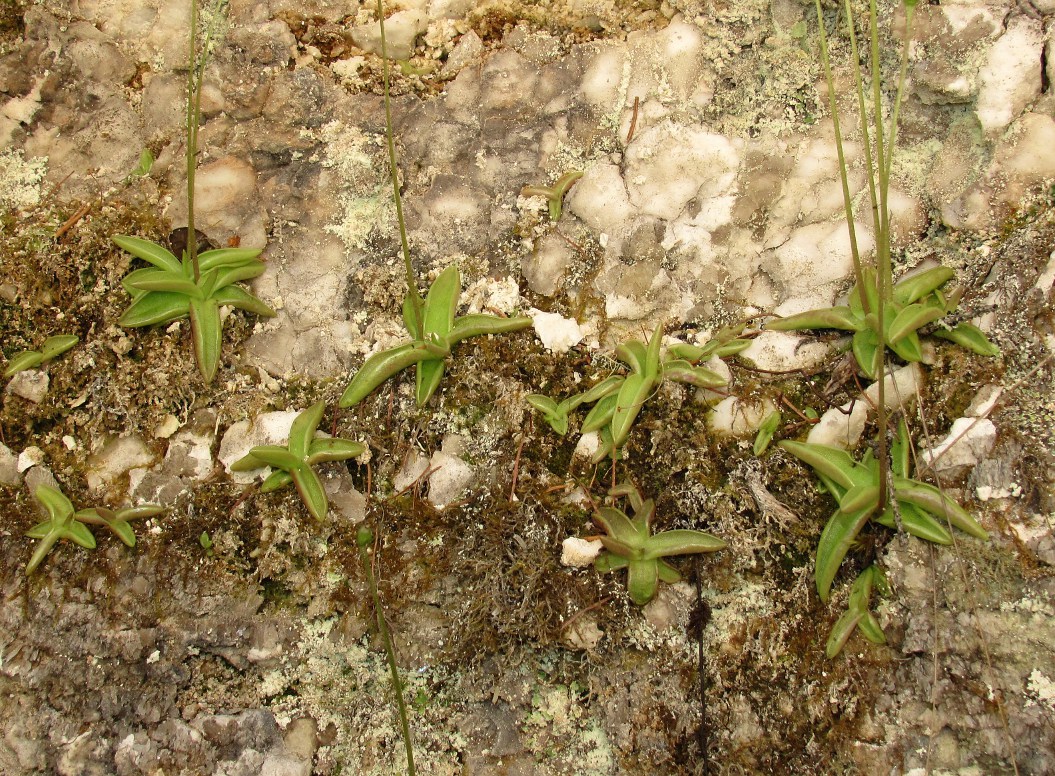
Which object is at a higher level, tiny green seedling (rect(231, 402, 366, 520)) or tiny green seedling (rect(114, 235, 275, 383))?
tiny green seedling (rect(114, 235, 275, 383))

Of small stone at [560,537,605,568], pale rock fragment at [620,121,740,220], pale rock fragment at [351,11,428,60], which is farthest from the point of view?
pale rock fragment at [351,11,428,60]

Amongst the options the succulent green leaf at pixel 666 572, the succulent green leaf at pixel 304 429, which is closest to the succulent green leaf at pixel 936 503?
the succulent green leaf at pixel 666 572

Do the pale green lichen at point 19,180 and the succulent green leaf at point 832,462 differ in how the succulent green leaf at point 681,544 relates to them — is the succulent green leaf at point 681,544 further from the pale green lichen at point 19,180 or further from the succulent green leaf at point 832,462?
the pale green lichen at point 19,180

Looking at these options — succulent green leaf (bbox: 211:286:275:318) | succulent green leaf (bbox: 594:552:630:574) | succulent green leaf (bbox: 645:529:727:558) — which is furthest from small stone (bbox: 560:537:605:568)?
succulent green leaf (bbox: 211:286:275:318)

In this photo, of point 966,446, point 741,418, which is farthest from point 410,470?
point 966,446

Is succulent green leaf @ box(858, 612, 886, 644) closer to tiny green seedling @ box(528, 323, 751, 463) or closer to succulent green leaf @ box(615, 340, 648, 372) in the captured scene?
tiny green seedling @ box(528, 323, 751, 463)

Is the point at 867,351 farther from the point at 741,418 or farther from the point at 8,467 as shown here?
the point at 8,467

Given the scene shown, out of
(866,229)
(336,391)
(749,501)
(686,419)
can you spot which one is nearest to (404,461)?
(336,391)
